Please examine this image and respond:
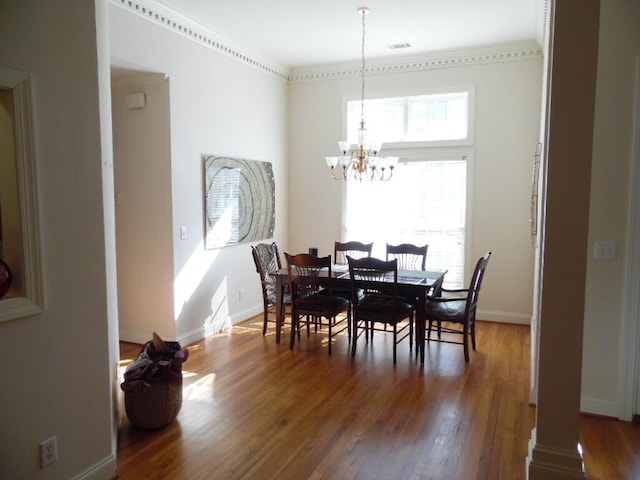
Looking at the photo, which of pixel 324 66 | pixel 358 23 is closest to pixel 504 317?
pixel 358 23

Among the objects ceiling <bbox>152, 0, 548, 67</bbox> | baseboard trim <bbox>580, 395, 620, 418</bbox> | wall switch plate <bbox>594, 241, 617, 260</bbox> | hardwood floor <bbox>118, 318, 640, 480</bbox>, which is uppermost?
ceiling <bbox>152, 0, 548, 67</bbox>

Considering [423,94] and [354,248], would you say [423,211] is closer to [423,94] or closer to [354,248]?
[354,248]

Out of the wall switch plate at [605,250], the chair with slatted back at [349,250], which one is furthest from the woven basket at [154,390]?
the wall switch plate at [605,250]

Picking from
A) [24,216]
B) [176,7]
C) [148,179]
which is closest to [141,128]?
[148,179]

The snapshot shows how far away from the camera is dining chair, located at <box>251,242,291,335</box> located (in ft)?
16.9

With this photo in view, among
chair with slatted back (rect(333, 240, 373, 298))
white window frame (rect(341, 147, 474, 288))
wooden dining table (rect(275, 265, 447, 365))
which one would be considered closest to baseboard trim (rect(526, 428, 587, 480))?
wooden dining table (rect(275, 265, 447, 365))

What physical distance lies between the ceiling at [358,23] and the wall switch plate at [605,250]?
7.48 ft

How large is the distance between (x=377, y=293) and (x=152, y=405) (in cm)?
233

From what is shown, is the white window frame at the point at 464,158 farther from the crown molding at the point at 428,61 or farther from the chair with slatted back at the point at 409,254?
the crown molding at the point at 428,61

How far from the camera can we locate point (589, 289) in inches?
132

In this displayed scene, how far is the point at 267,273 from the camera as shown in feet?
17.4

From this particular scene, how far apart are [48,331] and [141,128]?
300 cm

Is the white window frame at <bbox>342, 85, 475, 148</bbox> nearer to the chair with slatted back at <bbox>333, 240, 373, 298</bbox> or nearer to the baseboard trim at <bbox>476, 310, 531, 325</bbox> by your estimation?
the chair with slatted back at <bbox>333, 240, 373, 298</bbox>

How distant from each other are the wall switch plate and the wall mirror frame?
3.32 metres
